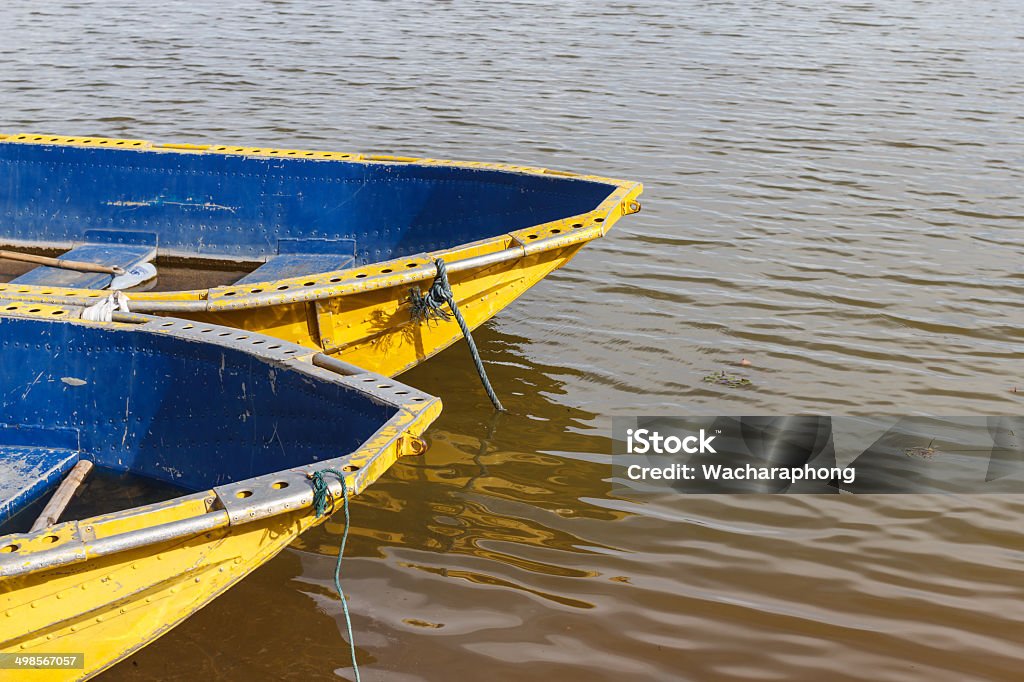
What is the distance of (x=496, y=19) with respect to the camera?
54.0ft

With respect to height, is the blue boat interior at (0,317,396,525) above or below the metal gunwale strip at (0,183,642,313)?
below

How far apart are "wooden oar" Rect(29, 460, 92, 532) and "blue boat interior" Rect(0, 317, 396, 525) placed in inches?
3.1

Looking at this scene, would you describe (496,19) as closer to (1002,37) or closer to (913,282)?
→ (1002,37)

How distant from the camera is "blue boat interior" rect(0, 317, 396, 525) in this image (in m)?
4.22

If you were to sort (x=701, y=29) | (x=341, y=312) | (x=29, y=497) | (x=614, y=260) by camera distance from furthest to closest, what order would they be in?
(x=701, y=29), (x=614, y=260), (x=341, y=312), (x=29, y=497)

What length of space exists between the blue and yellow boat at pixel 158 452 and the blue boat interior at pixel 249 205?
2.05 meters

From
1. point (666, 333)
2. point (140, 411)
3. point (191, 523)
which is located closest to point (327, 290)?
point (140, 411)

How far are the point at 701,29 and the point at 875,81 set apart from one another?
368 centimetres

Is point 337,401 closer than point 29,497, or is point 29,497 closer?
point 337,401

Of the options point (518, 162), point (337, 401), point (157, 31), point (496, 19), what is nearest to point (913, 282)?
point (518, 162)

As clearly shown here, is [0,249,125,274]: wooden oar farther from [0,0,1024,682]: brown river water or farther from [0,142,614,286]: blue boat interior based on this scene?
[0,0,1024,682]: brown river water

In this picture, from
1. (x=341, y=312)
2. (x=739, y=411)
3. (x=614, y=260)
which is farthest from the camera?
(x=614, y=260)

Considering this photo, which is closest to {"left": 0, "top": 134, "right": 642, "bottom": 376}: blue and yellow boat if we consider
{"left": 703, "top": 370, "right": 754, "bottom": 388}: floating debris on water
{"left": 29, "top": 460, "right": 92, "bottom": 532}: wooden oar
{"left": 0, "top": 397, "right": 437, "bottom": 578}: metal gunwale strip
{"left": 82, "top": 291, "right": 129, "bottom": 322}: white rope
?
{"left": 703, "top": 370, "right": 754, "bottom": 388}: floating debris on water

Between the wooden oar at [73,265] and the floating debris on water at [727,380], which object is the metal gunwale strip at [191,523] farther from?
the wooden oar at [73,265]
